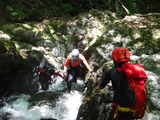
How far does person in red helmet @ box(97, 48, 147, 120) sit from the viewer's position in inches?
124

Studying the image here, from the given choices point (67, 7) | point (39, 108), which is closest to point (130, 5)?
point (67, 7)

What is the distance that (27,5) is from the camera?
1142 centimetres

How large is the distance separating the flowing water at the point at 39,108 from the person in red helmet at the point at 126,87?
3812mm

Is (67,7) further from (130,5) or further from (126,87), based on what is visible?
(126,87)

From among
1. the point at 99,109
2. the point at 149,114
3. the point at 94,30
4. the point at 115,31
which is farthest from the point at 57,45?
the point at 149,114

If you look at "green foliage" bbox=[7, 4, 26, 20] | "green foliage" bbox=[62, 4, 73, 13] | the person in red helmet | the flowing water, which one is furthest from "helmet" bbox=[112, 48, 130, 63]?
"green foliage" bbox=[62, 4, 73, 13]

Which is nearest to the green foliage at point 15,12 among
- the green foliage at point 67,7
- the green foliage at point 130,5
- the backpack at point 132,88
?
the green foliage at point 67,7

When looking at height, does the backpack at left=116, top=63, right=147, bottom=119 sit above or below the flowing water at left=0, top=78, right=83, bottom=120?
above

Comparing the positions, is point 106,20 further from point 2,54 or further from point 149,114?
point 149,114

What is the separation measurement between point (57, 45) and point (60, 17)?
2.92 m

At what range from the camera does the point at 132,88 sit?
315 centimetres

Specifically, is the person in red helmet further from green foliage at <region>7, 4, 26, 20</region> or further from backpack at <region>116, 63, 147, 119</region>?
green foliage at <region>7, 4, 26, 20</region>

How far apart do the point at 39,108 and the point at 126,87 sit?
479cm

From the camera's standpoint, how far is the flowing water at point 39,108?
6.73 meters
